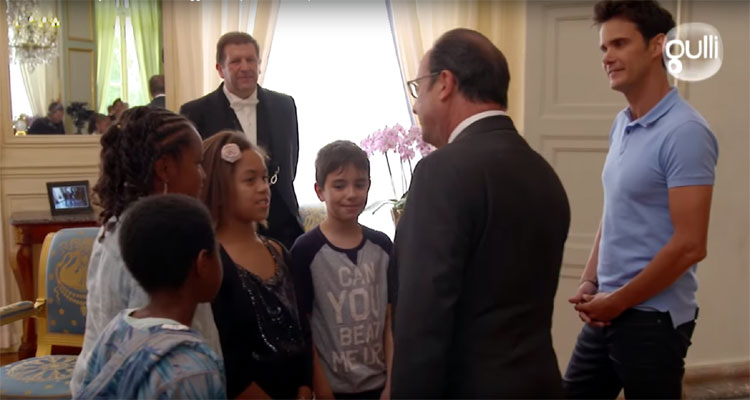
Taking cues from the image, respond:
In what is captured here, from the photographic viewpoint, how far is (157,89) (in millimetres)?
4137

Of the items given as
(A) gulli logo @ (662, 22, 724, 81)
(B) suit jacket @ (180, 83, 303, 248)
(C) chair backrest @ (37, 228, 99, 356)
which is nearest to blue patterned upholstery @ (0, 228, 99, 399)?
(C) chair backrest @ (37, 228, 99, 356)

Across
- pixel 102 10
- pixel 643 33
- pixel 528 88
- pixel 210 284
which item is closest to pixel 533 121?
pixel 528 88

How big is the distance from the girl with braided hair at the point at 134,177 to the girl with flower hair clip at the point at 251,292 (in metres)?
0.17

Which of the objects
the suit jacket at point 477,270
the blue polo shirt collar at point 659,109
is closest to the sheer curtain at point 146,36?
the blue polo shirt collar at point 659,109

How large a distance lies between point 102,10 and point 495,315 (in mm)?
3562

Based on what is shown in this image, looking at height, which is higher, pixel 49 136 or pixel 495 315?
pixel 49 136

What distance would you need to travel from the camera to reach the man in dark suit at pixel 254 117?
2852mm

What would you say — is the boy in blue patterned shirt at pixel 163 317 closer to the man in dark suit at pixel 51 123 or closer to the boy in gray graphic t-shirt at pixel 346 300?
the boy in gray graphic t-shirt at pixel 346 300

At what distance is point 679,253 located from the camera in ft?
5.75

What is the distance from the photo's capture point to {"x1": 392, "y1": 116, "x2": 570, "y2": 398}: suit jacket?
134 centimetres

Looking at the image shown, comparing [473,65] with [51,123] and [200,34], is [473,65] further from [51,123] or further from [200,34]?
[51,123]

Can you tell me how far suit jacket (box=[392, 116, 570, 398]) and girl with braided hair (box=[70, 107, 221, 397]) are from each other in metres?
0.46

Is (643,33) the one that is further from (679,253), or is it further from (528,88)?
(528,88)

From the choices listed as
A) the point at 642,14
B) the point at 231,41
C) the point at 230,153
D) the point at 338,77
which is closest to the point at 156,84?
the point at 338,77
